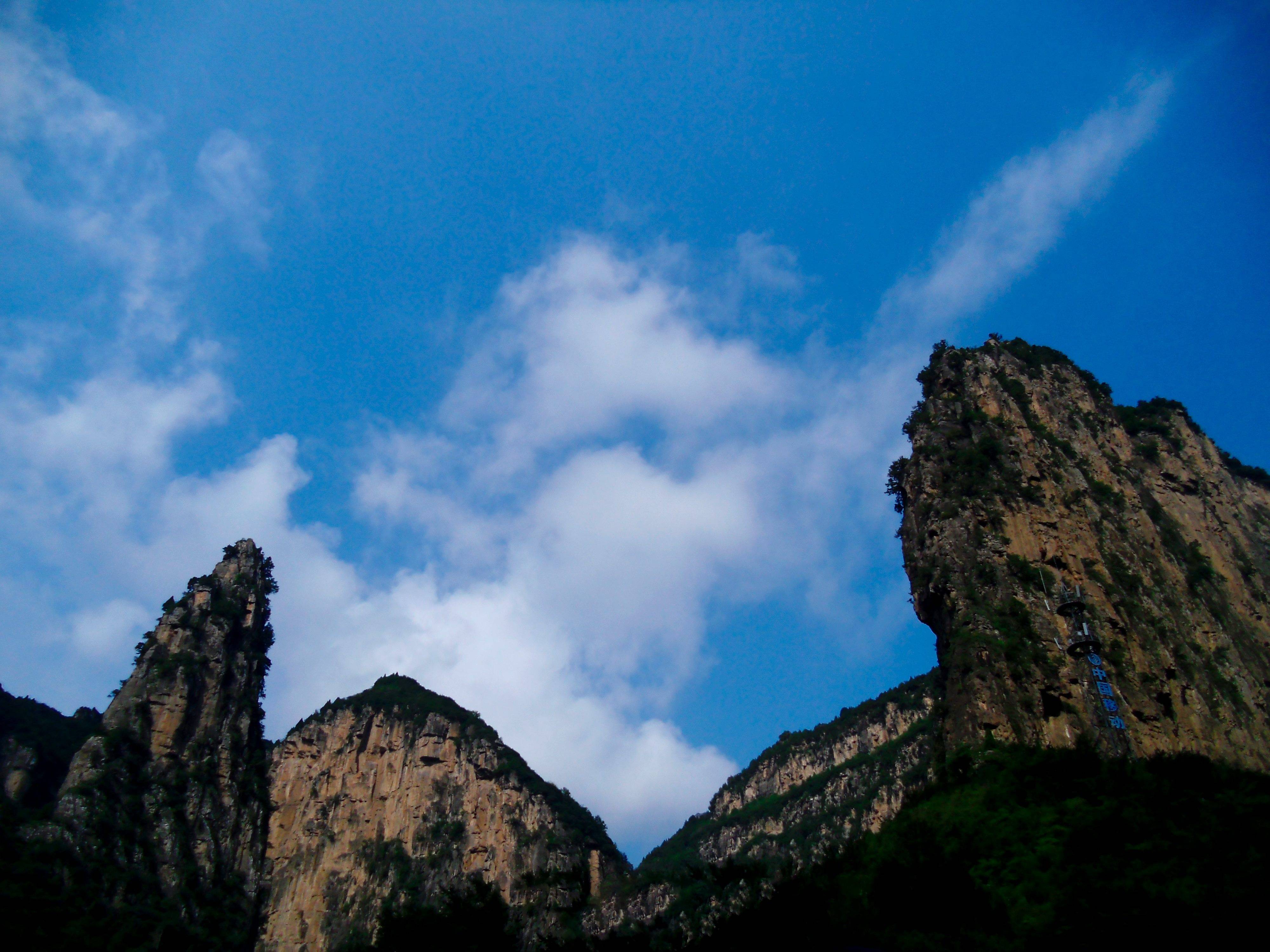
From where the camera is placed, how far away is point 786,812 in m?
118

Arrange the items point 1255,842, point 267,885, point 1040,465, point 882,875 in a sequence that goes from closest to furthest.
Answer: point 1255,842 → point 882,875 → point 1040,465 → point 267,885

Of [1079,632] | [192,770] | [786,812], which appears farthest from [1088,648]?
[786,812]

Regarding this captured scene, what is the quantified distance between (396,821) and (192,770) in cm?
2441

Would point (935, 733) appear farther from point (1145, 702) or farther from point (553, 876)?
point (553, 876)

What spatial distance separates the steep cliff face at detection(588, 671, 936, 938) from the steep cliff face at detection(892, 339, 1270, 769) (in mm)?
14750

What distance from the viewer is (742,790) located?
466 feet

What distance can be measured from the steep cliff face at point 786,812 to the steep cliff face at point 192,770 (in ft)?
125

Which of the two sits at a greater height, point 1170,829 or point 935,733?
point 935,733

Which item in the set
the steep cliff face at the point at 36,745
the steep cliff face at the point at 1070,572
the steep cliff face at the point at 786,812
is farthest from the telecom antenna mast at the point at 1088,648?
the steep cliff face at the point at 36,745

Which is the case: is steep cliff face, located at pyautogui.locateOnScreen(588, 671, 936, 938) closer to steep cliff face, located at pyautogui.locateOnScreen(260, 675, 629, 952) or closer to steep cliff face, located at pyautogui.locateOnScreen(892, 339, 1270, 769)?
steep cliff face, located at pyautogui.locateOnScreen(260, 675, 629, 952)

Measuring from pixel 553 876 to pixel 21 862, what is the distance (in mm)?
40200

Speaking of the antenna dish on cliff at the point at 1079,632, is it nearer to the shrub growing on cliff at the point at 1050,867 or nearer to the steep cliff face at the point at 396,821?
the shrub growing on cliff at the point at 1050,867

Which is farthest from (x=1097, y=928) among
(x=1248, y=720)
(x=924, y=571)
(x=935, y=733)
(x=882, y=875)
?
(x=1248, y=720)

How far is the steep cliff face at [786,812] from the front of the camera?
6712 centimetres
